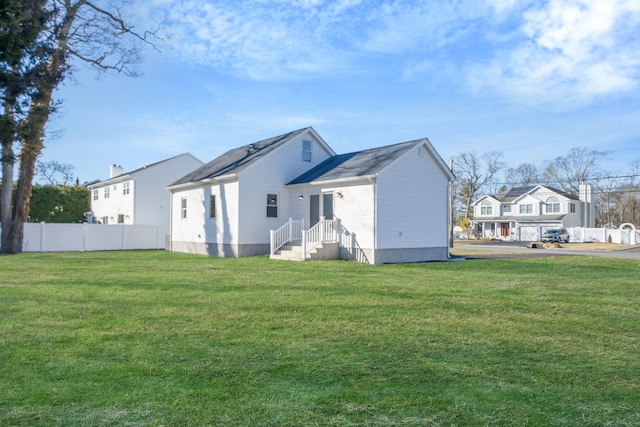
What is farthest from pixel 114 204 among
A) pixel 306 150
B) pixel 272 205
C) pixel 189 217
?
pixel 306 150

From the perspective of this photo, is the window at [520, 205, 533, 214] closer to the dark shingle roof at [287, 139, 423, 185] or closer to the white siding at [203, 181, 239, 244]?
the dark shingle roof at [287, 139, 423, 185]

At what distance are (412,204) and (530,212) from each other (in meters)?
39.9

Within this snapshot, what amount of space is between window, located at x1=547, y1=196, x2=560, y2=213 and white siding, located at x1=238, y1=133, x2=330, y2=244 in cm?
3870

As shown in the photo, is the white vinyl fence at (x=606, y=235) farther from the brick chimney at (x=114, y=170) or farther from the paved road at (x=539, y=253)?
the brick chimney at (x=114, y=170)

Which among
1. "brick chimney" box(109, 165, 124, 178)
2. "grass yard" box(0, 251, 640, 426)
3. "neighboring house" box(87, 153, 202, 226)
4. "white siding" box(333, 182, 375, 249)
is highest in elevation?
"brick chimney" box(109, 165, 124, 178)

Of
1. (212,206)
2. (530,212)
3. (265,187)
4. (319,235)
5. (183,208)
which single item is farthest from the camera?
(530,212)

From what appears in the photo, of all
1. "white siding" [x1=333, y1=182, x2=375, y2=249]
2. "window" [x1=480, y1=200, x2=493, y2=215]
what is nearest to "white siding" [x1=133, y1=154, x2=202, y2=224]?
"white siding" [x1=333, y1=182, x2=375, y2=249]

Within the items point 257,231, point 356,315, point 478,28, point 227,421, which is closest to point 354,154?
point 257,231

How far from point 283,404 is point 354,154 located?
16505 mm

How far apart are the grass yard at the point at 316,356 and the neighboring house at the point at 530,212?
43.2 meters

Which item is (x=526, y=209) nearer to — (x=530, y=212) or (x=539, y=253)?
→ (x=530, y=212)

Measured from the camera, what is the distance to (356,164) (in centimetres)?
1759

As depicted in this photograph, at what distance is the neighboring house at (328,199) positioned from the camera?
1595 centimetres

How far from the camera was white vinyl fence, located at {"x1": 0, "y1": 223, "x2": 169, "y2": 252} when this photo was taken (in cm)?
2322
